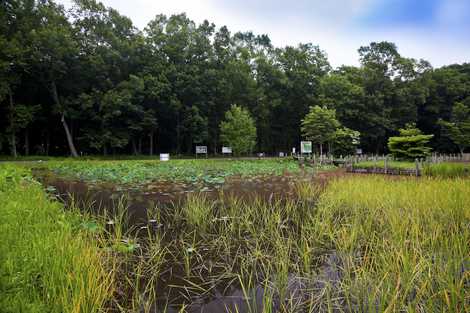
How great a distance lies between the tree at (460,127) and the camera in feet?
113

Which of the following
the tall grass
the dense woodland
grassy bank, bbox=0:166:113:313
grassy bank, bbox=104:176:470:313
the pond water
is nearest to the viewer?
grassy bank, bbox=0:166:113:313

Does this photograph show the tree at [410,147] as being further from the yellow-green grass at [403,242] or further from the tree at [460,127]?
the yellow-green grass at [403,242]

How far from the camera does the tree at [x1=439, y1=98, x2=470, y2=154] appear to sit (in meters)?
34.3

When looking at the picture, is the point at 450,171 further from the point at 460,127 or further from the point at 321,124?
the point at 460,127

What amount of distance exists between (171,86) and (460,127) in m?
35.4

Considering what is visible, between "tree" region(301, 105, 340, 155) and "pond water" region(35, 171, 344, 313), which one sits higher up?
"tree" region(301, 105, 340, 155)

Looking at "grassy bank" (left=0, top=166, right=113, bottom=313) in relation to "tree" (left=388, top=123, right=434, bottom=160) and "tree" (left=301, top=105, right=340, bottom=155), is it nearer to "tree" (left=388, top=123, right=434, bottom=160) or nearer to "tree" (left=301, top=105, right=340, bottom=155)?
"tree" (left=388, top=123, right=434, bottom=160)

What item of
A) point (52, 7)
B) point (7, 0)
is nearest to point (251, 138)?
point (52, 7)

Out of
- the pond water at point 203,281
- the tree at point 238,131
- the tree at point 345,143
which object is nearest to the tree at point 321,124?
the tree at point 345,143

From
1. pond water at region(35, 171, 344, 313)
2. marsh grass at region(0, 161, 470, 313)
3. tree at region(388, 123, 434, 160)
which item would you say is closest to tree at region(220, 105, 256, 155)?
tree at region(388, 123, 434, 160)

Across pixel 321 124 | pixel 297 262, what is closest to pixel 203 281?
pixel 297 262

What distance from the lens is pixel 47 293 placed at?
238 centimetres

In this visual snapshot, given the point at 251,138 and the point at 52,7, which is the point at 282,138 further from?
the point at 52,7

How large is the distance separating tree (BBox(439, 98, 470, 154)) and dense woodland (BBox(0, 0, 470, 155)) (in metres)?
2.10
